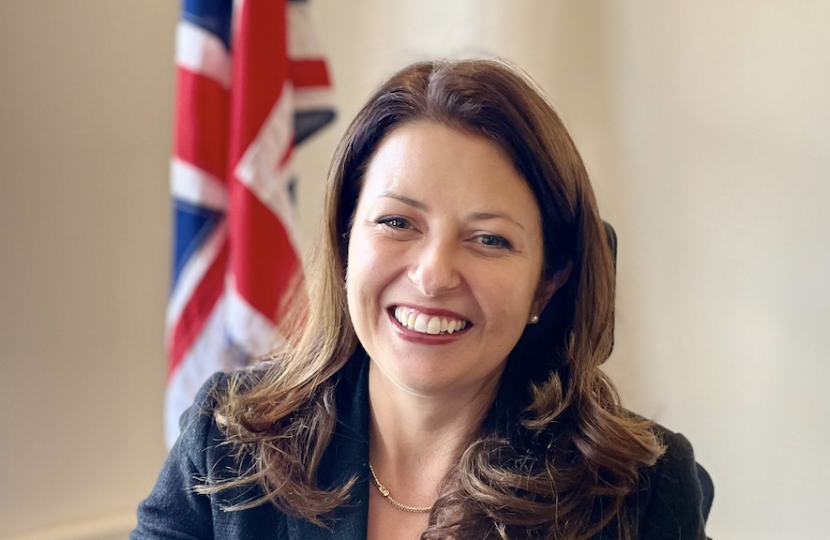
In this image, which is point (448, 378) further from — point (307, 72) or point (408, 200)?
point (307, 72)

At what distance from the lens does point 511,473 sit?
1055mm

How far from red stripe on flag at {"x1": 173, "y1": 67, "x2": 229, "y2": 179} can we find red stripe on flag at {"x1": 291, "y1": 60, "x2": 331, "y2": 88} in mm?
172

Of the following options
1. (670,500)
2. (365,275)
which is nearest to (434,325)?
(365,275)

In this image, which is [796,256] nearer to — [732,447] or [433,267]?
[732,447]

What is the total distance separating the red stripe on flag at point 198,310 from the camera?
5.06 ft

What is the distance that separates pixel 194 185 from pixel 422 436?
738 millimetres

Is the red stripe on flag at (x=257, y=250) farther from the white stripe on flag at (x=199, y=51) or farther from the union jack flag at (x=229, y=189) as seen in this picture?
the white stripe on flag at (x=199, y=51)

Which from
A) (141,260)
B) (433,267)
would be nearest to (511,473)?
(433,267)

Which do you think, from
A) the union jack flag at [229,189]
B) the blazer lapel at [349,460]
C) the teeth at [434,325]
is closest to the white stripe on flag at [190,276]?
the union jack flag at [229,189]

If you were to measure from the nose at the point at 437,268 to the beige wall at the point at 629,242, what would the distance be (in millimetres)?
897

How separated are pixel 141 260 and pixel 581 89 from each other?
4.02ft

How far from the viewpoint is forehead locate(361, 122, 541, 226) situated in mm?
995

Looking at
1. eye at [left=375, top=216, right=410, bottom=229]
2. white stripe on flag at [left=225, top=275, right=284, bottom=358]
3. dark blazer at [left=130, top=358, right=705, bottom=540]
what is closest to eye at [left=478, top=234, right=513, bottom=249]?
eye at [left=375, top=216, right=410, bottom=229]

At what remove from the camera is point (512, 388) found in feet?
3.76
